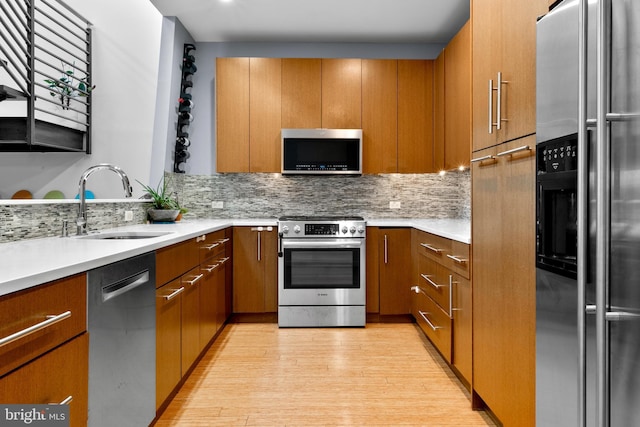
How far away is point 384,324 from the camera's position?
3611 mm

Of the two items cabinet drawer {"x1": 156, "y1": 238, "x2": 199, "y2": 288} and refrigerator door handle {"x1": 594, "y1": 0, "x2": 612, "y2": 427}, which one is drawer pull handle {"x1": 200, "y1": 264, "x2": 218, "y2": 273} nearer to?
cabinet drawer {"x1": 156, "y1": 238, "x2": 199, "y2": 288}

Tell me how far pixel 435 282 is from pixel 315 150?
5.48 ft

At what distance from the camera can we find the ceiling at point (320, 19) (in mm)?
3279

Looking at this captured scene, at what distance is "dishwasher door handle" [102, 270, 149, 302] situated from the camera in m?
1.42

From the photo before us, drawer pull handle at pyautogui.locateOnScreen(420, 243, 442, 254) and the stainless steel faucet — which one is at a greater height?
the stainless steel faucet

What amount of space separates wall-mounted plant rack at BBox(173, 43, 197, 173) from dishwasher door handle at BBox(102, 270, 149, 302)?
2.30 m

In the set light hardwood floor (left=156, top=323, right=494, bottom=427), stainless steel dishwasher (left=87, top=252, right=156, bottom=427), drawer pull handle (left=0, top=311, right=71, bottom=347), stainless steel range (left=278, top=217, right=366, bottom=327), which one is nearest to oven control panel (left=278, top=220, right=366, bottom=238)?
stainless steel range (left=278, top=217, right=366, bottom=327)

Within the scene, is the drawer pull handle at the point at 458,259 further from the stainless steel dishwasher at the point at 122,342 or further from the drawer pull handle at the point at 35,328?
the drawer pull handle at the point at 35,328

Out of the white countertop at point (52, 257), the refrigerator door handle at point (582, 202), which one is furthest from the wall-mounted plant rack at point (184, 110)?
the refrigerator door handle at point (582, 202)

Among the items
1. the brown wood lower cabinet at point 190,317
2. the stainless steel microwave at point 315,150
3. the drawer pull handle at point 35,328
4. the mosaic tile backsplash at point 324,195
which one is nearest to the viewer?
the drawer pull handle at point 35,328

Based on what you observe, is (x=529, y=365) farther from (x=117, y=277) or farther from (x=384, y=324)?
(x=384, y=324)

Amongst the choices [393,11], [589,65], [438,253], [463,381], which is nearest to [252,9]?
[393,11]

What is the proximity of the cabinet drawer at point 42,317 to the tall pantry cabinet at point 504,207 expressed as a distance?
157 cm

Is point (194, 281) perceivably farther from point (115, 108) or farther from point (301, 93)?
point (301, 93)
